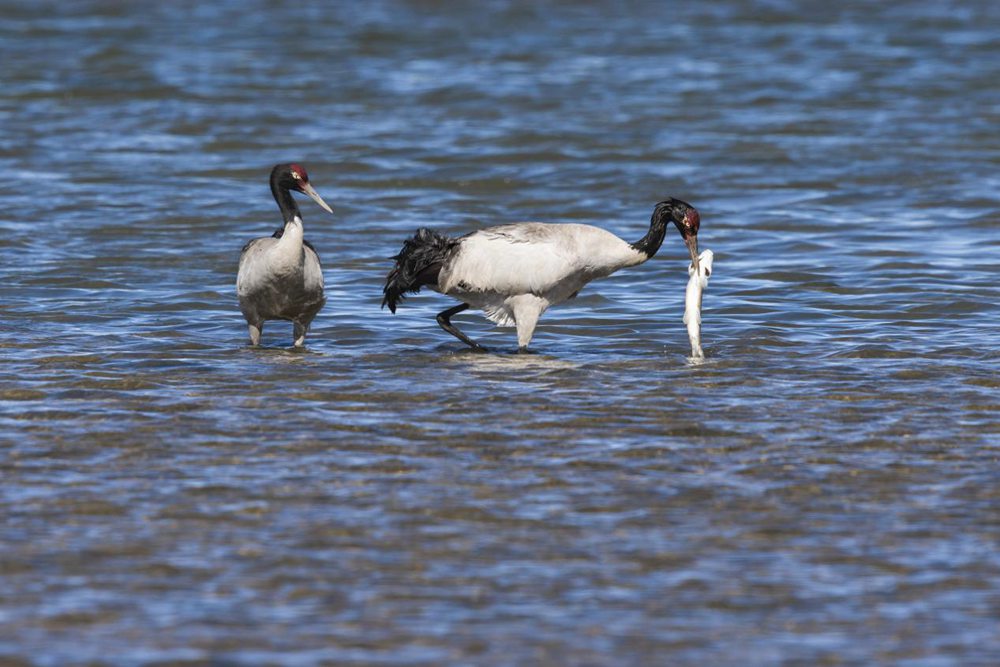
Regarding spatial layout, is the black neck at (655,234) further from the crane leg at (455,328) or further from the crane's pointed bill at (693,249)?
the crane leg at (455,328)

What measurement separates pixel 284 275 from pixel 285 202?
0.56 metres

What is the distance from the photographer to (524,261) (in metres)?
10.2

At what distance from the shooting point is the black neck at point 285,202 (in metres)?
10.2

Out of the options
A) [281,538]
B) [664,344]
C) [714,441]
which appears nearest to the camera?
[281,538]

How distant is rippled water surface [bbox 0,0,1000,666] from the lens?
556 cm

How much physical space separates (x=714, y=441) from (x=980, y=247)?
660cm

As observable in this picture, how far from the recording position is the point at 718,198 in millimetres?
16062

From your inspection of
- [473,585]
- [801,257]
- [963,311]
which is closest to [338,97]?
[801,257]

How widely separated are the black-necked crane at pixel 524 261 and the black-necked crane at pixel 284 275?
65cm

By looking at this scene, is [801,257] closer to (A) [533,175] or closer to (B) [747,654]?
(A) [533,175]

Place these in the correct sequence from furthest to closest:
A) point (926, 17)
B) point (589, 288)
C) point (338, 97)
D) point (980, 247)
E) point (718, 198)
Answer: point (926, 17)
point (338, 97)
point (718, 198)
point (980, 247)
point (589, 288)

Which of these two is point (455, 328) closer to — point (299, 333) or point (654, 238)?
point (299, 333)

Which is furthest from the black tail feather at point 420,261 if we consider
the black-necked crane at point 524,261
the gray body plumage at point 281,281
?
the gray body plumage at point 281,281

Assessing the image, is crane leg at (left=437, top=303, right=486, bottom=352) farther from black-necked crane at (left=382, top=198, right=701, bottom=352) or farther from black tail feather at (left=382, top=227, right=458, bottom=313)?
black tail feather at (left=382, top=227, right=458, bottom=313)
